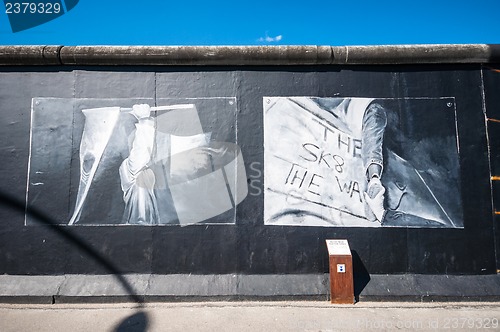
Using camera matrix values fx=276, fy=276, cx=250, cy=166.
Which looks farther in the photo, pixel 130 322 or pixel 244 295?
pixel 244 295

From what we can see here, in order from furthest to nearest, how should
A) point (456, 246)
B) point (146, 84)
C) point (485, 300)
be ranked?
1. point (146, 84)
2. point (456, 246)
3. point (485, 300)

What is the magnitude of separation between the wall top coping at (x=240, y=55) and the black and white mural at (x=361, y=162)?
0.73 metres

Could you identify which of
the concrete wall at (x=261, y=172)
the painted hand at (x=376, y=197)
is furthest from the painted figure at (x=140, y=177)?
the painted hand at (x=376, y=197)

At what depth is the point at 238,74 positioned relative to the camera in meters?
5.08

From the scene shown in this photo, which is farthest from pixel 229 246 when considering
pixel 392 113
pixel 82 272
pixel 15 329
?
pixel 392 113

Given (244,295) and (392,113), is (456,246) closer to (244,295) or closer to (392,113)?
(392,113)

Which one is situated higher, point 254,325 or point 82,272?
point 82,272

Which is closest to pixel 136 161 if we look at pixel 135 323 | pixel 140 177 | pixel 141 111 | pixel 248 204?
pixel 140 177

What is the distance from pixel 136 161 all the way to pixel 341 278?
155 inches

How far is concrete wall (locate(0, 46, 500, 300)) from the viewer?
4.73m

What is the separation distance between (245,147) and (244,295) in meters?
2.47

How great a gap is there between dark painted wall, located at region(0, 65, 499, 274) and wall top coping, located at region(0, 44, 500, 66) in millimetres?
149

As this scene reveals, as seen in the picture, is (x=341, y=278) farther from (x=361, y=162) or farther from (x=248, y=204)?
(x=361, y=162)

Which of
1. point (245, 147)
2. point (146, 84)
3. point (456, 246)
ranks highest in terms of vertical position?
point (146, 84)
